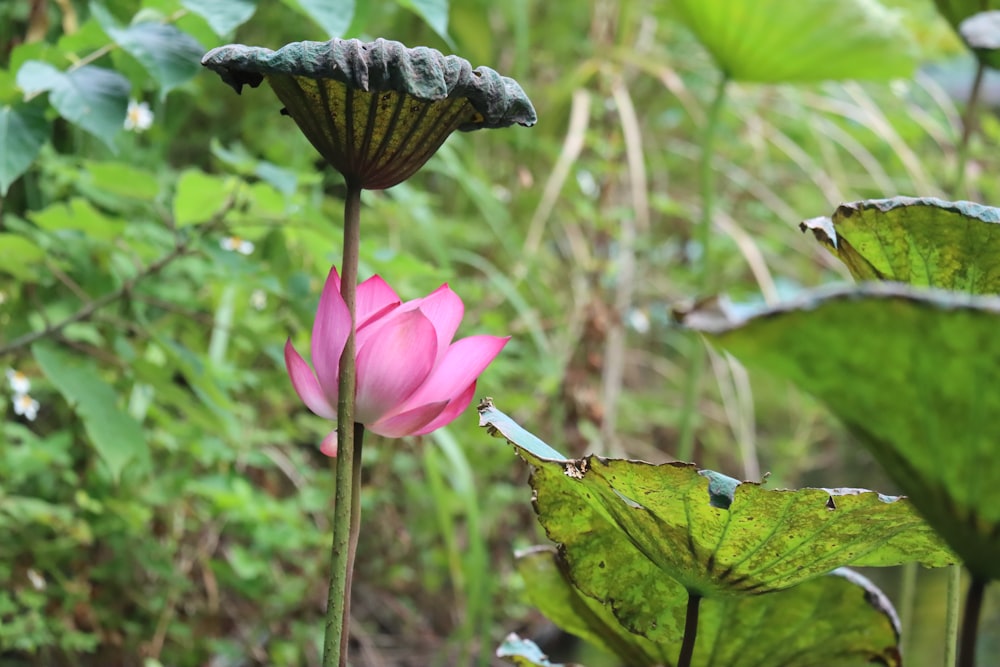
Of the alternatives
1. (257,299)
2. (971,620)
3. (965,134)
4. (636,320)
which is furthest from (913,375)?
(636,320)

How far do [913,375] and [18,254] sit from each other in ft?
2.69

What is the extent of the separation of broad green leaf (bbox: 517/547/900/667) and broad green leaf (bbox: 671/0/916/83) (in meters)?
1.17

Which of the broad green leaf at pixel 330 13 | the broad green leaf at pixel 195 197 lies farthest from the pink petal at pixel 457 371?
the broad green leaf at pixel 195 197

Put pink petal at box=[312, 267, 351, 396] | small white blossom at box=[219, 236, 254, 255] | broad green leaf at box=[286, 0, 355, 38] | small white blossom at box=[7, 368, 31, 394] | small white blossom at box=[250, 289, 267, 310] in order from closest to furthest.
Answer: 1. pink petal at box=[312, 267, 351, 396]
2. broad green leaf at box=[286, 0, 355, 38]
3. small white blossom at box=[7, 368, 31, 394]
4. small white blossom at box=[219, 236, 254, 255]
5. small white blossom at box=[250, 289, 267, 310]

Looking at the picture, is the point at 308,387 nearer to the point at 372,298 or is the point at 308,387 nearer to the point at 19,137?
the point at 372,298

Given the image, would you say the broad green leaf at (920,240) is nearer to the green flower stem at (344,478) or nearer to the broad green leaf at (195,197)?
the green flower stem at (344,478)

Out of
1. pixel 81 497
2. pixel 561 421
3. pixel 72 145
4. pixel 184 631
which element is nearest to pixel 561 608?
pixel 81 497

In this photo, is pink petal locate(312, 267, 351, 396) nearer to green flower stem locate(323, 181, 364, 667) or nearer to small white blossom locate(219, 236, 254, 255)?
green flower stem locate(323, 181, 364, 667)

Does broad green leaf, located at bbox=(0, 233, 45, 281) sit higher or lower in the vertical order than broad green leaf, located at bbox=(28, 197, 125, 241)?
lower

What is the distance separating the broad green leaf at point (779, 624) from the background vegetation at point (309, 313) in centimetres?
39

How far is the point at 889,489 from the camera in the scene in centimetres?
197

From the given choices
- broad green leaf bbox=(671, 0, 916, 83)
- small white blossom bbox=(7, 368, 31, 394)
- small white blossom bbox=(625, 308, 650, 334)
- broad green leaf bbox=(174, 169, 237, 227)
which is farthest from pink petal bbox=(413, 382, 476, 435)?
small white blossom bbox=(625, 308, 650, 334)

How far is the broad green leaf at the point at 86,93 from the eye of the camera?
66 centimetres

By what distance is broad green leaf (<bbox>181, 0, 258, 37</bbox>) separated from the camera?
65cm
